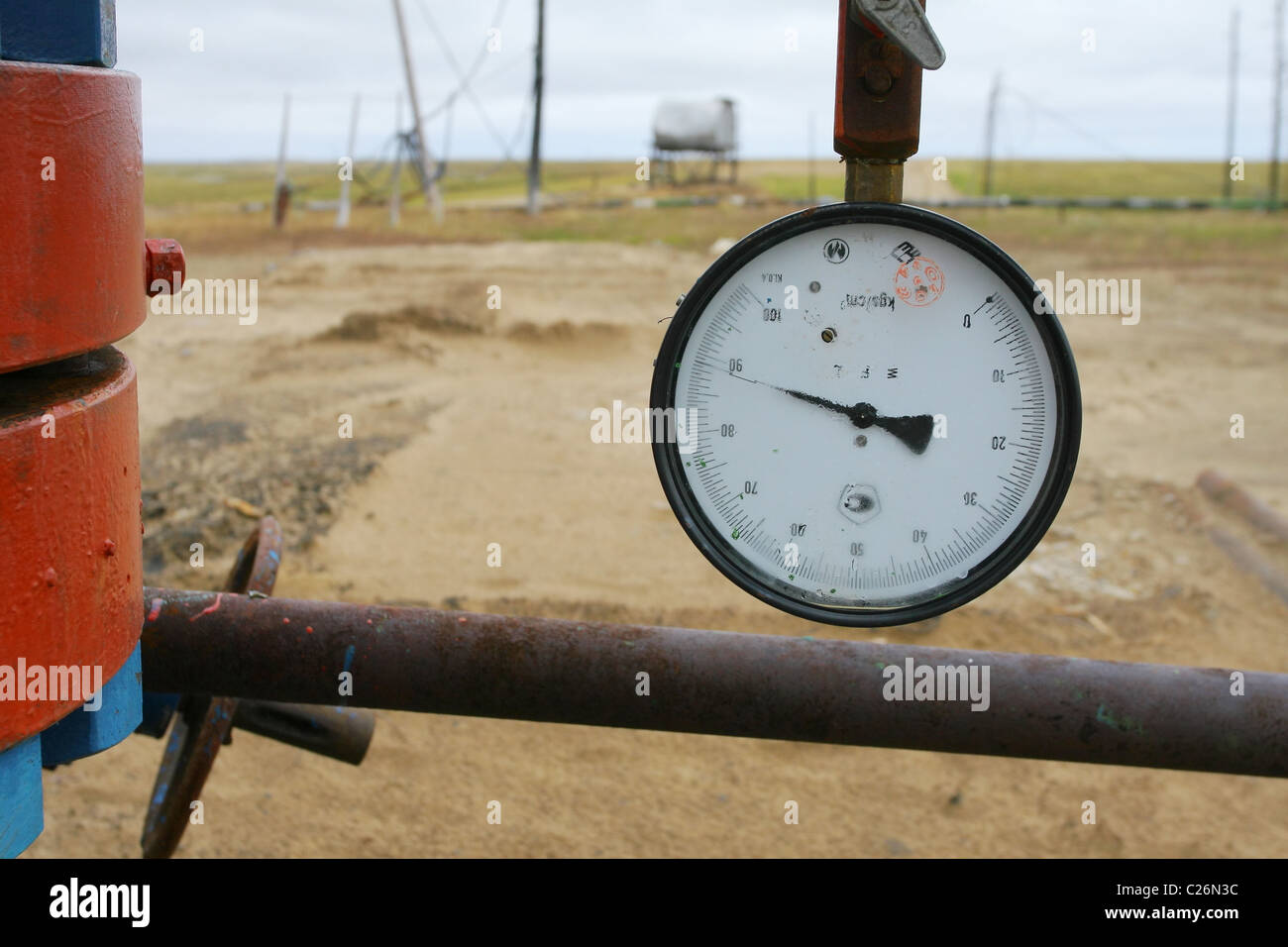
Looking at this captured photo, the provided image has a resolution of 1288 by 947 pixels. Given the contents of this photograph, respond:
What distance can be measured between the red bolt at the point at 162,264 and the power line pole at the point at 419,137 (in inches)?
750

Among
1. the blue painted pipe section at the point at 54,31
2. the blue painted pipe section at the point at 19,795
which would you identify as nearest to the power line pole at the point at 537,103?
the blue painted pipe section at the point at 54,31

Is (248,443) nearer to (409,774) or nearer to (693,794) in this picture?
(409,774)

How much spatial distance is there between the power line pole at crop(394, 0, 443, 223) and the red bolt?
19057 millimetres

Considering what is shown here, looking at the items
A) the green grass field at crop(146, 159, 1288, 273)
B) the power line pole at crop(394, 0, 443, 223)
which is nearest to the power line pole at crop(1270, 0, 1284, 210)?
the green grass field at crop(146, 159, 1288, 273)

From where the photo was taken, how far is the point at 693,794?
3.77 metres

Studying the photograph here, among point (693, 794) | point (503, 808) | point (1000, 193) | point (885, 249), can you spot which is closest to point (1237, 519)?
point (693, 794)

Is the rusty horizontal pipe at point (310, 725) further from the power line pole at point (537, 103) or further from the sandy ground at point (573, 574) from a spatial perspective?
the power line pole at point (537, 103)

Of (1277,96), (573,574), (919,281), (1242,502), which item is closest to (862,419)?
(919,281)

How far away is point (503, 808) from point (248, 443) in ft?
12.1

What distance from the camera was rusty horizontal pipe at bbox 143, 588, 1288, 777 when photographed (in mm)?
1993

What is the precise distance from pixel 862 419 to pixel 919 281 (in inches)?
8.6

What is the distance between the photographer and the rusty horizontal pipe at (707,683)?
→ 1993mm

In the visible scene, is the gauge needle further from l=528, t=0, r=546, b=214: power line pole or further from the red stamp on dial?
l=528, t=0, r=546, b=214: power line pole

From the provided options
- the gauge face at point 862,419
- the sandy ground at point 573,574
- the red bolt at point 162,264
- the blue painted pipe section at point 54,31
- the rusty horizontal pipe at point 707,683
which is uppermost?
the blue painted pipe section at point 54,31
